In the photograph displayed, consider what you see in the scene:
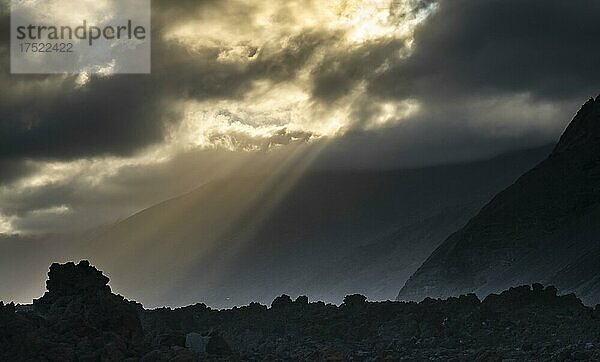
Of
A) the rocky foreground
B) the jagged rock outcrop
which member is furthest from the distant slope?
the jagged rock outcrop

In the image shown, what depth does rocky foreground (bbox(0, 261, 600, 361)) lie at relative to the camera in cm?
3791

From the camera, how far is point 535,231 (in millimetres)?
136750

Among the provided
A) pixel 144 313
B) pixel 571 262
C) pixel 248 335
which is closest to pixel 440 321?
pixel 248 335

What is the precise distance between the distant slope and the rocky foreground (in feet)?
183

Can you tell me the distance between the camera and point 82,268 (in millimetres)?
45062

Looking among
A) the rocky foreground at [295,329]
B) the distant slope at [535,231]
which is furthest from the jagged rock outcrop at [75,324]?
the distant slope at [535,231]

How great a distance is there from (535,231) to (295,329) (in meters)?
81.2

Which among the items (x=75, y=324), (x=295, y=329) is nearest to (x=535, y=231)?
(x=295, y=329)

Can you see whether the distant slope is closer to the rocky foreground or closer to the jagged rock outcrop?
the rocky foreground

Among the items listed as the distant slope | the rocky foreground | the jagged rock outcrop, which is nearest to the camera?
the jagged rock outcrop

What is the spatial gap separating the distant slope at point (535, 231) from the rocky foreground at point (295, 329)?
55742 millimetres

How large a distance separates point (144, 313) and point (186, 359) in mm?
31870

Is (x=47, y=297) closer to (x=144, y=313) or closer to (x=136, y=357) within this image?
A: (x=136, y=357)

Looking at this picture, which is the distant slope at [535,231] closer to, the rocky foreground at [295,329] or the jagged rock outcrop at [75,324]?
the rocky foreground at [295,329]
